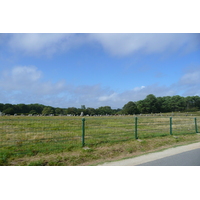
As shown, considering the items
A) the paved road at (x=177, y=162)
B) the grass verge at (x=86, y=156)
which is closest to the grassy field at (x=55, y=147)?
the grass verge at (x=86, y=156)

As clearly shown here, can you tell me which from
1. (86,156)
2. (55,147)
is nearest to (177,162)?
(86,156)

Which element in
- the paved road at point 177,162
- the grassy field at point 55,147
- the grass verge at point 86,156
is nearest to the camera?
the paved road at point 177,162

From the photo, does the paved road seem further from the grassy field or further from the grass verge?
the grassy field

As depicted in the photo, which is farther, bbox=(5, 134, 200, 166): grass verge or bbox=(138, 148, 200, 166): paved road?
bbox=(5, 134, 200, 166): grass verge

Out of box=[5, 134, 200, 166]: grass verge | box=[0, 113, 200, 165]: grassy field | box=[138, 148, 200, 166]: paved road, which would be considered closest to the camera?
box=[138, 148, 200, 166]: paved road

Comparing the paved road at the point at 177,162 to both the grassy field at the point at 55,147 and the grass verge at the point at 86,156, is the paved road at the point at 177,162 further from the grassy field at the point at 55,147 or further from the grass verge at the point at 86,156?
→ the grassy field at the point at 55,147

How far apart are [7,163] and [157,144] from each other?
22.4 feet

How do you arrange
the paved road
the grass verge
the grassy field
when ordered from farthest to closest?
the grassy field
the grass verge
the paved road

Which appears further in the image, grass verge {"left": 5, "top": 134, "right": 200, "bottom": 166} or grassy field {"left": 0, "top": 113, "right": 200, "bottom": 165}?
grassy field {"left": 0, "top": 113, "right": 200, "bottom": 165}

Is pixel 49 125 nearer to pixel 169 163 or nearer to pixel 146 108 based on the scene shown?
pixel 169 163

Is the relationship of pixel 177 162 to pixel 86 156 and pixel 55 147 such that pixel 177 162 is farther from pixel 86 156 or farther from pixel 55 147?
pixel 55 147

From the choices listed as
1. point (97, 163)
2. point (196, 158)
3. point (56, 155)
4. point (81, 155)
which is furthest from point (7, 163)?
point (196, 158)

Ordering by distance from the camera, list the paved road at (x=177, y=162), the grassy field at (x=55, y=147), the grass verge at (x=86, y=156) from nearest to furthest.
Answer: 1. the paved road at (x=177, y=162)
2. the grass verge at (x=86, y=156)
3. the grassy field at (x=55, y=147)

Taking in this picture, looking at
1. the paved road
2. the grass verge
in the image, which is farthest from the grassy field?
the paved road
